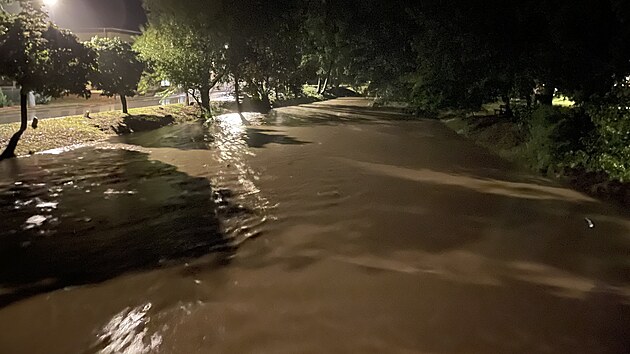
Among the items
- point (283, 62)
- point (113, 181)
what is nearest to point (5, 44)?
point (113, 181)

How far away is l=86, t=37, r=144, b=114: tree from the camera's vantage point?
2086 cm

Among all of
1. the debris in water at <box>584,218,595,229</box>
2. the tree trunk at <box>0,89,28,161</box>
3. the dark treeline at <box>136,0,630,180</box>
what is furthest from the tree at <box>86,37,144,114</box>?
the debris in water at <box>584,218,595,229</box>

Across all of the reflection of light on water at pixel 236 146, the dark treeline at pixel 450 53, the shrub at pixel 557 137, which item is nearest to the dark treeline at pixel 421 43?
the dark treeline at pixel 450 53

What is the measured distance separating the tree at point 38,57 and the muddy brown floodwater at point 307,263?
3.24 m

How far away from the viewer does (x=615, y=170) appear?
9781 mm

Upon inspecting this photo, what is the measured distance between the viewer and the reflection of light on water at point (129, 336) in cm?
442

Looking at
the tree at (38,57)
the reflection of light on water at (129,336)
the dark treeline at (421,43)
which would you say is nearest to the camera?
the reflection of light on water at (129,336)

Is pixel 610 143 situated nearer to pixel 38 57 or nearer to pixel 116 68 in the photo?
pixel 38 57

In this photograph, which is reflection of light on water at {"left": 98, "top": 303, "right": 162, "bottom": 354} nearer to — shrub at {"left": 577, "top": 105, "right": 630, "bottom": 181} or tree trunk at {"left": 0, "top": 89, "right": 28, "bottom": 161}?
shrub at {"left": 577, "top": 105, "right": 630, "bottom": 181}

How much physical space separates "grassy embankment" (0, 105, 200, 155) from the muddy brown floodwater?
3.50m

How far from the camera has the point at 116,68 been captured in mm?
21328

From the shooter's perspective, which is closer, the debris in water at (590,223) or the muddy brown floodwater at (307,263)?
the muddy brown floodwater at (307,263)

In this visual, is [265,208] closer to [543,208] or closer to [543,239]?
[543,239]

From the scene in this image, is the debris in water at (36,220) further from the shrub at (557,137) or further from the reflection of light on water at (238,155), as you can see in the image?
the shrub at (557,137)
